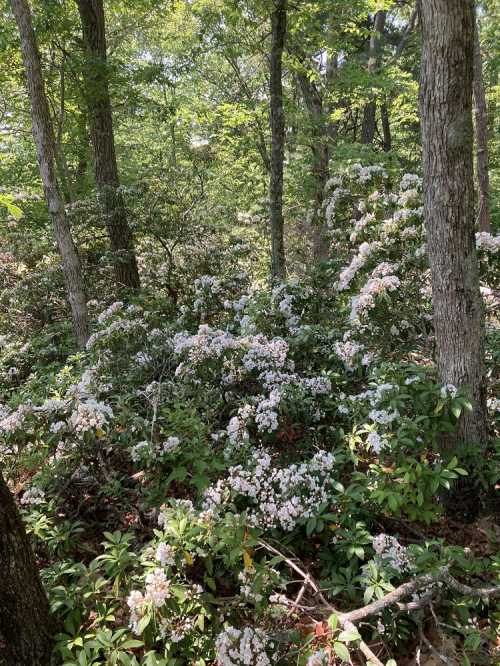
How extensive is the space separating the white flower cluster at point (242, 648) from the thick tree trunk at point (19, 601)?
0.81 metres

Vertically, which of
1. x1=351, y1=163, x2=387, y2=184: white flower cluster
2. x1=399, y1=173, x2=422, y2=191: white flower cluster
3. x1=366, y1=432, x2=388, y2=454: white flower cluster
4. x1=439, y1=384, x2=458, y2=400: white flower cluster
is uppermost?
x1=351, y1=163, x2=387, y2=184: white flower cluster

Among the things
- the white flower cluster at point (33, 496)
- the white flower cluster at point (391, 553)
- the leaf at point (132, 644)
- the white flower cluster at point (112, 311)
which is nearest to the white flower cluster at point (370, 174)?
the white flower cluster at point (112, 311)

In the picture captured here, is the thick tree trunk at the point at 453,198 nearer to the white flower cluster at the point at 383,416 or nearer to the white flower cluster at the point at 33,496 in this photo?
the white flower cluster at the point at 383,416

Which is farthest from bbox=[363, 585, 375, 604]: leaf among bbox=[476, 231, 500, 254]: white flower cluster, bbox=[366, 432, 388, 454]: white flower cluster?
bbox=[476, 231, 500, 254]: white flower cluster

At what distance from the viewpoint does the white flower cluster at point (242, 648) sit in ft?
6.38

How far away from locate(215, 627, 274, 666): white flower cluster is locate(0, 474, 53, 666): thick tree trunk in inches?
32.0

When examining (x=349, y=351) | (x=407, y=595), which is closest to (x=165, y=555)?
(x=407, y=595)

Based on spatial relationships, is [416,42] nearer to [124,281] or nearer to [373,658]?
[124,281]

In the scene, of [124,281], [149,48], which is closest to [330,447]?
[124,281]

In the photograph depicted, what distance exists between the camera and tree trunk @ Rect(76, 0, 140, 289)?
7.30 m

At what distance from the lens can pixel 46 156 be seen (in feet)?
18.8

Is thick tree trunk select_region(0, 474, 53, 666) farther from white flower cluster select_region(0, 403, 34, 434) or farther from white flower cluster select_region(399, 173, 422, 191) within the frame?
white flower cluster select_region(399, 173, 422, 191)

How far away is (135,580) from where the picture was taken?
229cm

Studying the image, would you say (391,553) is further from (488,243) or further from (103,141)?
(103,141)
